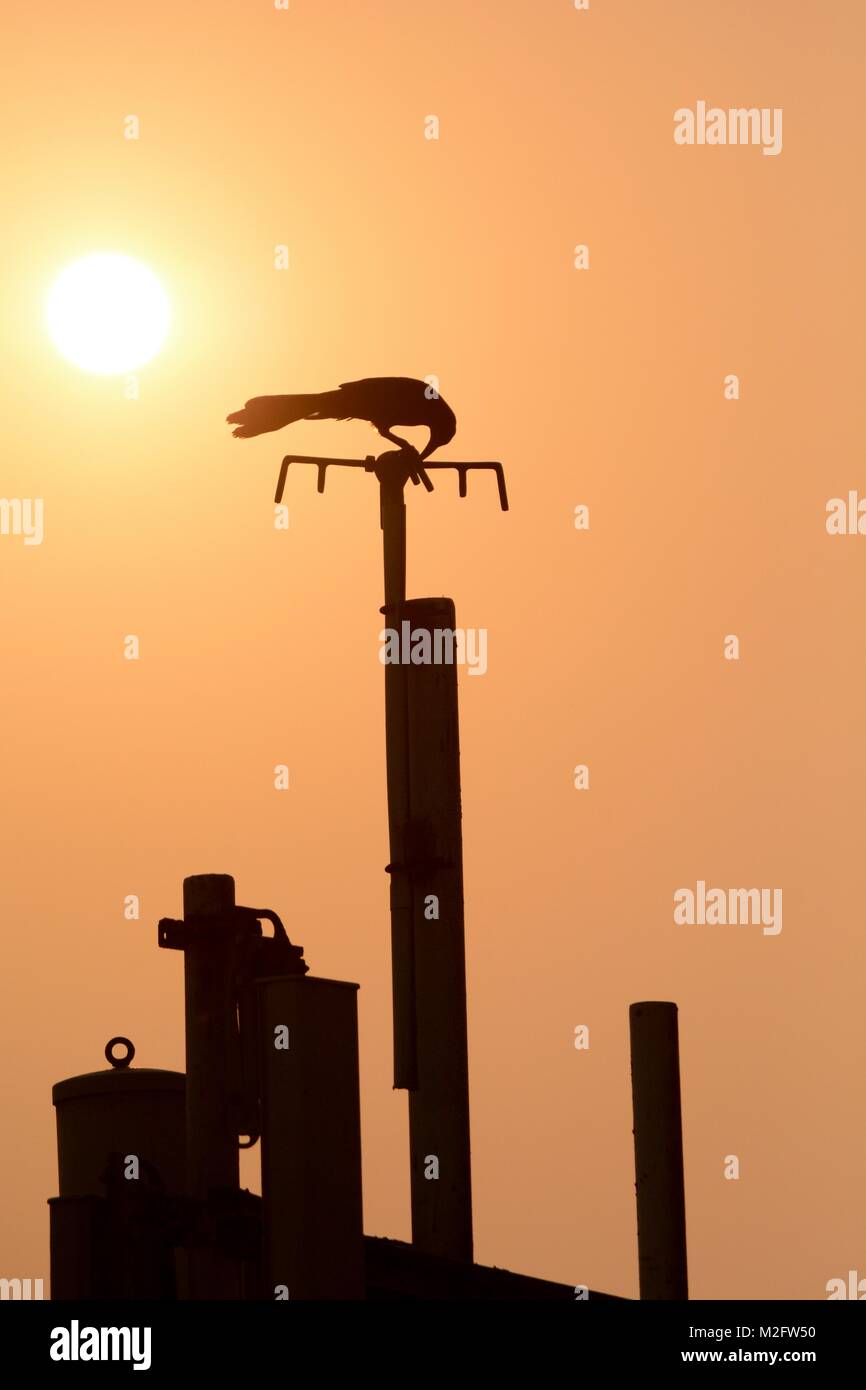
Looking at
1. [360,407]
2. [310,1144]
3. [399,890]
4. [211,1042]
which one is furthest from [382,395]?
[310,1144]

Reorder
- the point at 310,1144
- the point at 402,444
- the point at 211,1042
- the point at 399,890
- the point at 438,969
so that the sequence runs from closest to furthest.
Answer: the point at 310,1144 → the point at 211,1042 → the point at 438,969 → the point at 399,890 → the point at 402,444

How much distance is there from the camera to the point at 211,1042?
10969 mm

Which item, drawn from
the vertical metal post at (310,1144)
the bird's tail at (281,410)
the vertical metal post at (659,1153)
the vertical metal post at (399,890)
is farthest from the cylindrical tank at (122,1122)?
the vertical metal post at (310,1144)

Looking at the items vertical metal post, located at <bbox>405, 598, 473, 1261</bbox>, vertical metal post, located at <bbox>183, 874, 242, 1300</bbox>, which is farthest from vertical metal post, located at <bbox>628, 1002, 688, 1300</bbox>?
vertical metal post, located at <bbox>183, 874, 242, 1300</bbox>

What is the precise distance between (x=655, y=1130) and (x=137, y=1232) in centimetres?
422

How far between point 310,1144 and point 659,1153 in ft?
17.3

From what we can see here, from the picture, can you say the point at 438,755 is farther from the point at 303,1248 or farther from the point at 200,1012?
the point at 303,1248

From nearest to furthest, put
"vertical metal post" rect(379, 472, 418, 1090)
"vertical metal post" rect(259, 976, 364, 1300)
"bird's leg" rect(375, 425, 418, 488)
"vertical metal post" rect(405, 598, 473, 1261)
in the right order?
"vertical metal post" rect(259, 976, 364, 1300), "vertical metal post" rect(405, 598, 473, 1261), "vertical metal post" rect(379, 472, 418, 1090), "bird's leg" rect(375, 425, 418, 488)

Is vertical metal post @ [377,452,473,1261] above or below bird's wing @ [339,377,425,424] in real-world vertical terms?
below

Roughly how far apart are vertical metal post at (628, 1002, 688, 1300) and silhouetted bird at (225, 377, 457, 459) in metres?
3.84

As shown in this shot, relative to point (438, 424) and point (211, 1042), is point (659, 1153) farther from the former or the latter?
point (438, 424)

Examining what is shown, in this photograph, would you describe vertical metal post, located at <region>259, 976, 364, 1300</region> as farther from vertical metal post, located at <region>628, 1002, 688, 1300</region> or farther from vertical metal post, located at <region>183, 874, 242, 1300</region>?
vertical metal post, located at <region>628, 1002, 688, 1300</region>

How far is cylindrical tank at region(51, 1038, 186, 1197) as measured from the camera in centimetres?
1414
